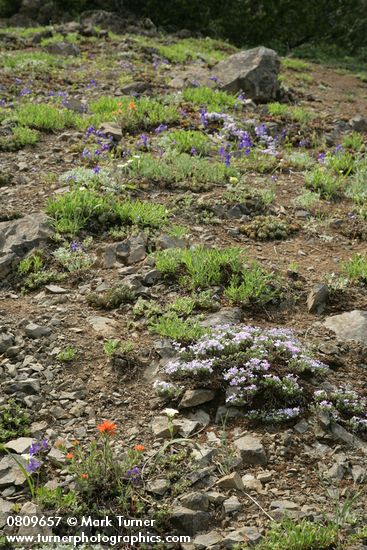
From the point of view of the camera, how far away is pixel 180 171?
8.94 meters

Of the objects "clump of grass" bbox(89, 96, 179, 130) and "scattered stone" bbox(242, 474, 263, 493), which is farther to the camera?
"clump of grass" bbox(89, 96, 179, 130)

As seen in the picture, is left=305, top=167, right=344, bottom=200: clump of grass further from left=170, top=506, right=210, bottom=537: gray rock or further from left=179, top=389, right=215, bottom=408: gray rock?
left=170, top=506, right=210, bottom=537: gray rock

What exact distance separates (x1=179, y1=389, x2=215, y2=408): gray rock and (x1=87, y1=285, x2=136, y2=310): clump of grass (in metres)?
1.49

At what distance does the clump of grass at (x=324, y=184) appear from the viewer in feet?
29.6

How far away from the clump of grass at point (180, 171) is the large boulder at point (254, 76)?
14.6 ft

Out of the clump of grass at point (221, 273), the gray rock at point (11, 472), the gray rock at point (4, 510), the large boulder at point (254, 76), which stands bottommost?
the gray rock at point (4, 510)

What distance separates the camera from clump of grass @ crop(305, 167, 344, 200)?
9008mm

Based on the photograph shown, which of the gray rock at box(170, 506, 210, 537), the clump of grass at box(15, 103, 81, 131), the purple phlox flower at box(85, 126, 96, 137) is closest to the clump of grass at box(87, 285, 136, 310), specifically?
the gray rock at box(170, 506, 210, 537)

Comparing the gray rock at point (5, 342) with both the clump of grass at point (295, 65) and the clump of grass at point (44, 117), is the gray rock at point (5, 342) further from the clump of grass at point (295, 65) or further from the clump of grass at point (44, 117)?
the clump of grass at point (295, 65)

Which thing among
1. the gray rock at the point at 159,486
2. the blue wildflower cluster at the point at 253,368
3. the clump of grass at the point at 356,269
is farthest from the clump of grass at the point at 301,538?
the clump of grass at the point at 356,269

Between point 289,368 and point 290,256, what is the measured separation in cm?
232

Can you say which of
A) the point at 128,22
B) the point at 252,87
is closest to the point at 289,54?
the point at 128,22

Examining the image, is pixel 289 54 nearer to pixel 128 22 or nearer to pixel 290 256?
pixel 128 22

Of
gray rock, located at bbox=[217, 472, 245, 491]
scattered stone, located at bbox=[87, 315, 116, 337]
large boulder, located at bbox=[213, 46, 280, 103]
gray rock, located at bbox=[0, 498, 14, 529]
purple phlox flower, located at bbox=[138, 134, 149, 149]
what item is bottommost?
gray rock, located at bbox=[0, 498, 14, 529]
